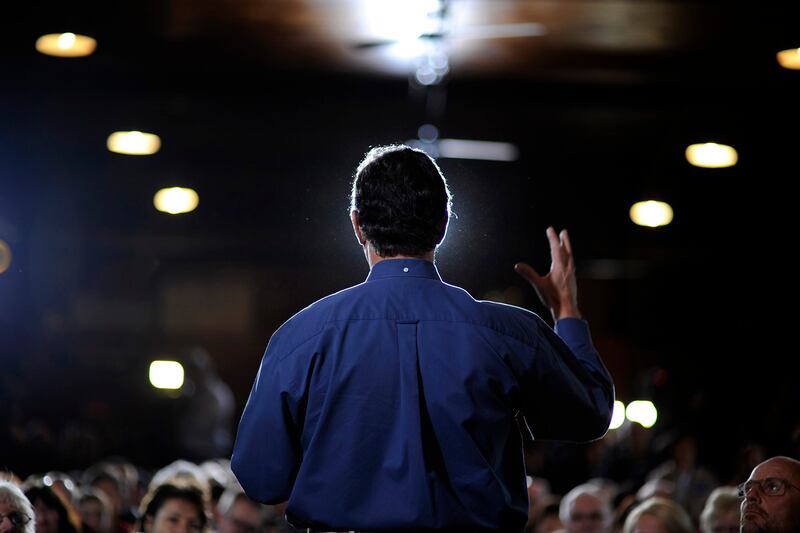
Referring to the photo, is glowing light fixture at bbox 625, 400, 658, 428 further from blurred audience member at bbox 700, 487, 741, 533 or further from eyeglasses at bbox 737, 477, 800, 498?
eyeglasses at bbox 737, 477, 800, 498

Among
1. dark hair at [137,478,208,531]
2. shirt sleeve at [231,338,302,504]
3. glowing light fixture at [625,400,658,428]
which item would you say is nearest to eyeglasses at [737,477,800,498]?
shirt sleeve at [231,338,302,504]

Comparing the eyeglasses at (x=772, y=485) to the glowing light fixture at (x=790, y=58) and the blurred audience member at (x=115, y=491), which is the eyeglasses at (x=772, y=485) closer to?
the glowing light fixture at (x=790, y=58)

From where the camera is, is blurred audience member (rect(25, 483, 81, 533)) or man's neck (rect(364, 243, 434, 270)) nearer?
man's neck (rect(364, 243, 434, 270))

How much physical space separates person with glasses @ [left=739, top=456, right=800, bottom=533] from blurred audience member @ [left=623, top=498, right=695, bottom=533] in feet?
5.18

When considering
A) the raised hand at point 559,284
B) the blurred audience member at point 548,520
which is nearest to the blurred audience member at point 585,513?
the blurred audience member at point 548,520

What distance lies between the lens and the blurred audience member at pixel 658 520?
3.94 metres

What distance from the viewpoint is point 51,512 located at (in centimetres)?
353

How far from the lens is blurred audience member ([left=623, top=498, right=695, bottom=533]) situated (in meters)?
3.94

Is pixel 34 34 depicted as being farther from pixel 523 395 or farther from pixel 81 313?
pixel 81 313

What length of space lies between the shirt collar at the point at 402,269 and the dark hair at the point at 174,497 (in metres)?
2.17

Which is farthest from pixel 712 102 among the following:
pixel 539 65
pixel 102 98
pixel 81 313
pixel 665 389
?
pixel 81 313

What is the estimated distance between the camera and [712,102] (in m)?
5.73

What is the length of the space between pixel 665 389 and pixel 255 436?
7.74 meters

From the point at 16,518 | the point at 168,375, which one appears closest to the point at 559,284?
the point at 16,518
